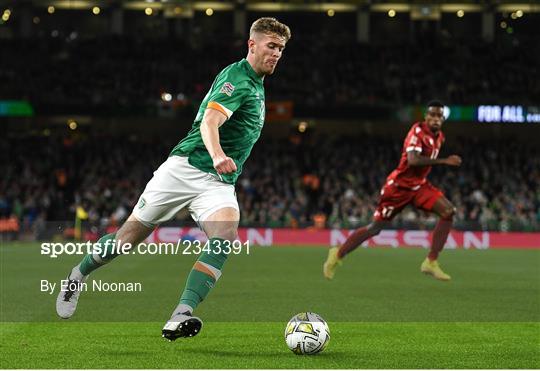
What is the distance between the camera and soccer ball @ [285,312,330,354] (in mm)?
6688

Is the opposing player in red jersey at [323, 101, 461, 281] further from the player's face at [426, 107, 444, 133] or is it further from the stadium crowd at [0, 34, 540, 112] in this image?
the stadium crowd at [0, 34, 540, 112]

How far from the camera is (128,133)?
40.6 meters

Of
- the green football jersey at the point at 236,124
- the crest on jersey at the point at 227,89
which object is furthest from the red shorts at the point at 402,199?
the crest on jersey at the point at 227,89

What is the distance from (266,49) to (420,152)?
630 centimetres

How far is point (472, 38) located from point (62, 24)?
763 inches

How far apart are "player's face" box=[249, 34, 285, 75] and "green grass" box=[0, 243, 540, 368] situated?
2068 millimetres

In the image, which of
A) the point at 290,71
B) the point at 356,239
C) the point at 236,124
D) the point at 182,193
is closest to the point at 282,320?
the point at 182,193

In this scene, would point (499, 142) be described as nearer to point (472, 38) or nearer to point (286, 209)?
Answer: point (472, 38)

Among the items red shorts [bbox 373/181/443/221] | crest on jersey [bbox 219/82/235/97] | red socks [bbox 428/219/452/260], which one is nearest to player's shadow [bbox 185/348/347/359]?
crest on jersey [bbox 219/82/235/97]

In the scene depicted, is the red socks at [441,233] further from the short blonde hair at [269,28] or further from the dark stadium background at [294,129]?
the short blonde hair at [269,28]

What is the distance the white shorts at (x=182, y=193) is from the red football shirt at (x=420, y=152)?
6.32 metres

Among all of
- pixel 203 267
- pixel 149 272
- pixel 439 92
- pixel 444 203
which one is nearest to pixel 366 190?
pixel 439 92

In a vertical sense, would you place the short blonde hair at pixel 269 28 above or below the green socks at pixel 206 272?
above

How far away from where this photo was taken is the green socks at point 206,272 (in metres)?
6.62
